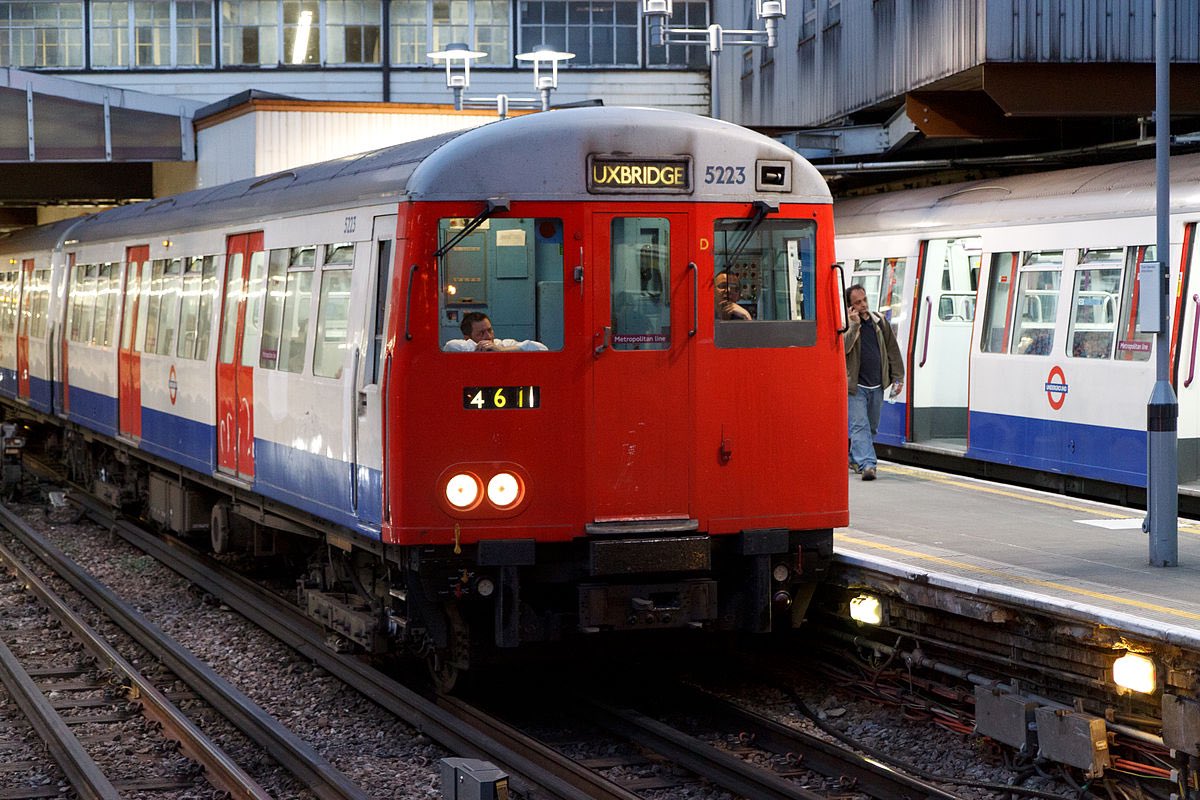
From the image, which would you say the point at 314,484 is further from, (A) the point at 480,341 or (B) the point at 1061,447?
(B) the point at 1061,447

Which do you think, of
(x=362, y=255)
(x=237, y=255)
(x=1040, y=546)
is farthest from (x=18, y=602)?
(x=1040, y=546)

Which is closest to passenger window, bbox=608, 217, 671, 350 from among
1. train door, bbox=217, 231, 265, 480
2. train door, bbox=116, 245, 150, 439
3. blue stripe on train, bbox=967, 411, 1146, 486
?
train door, bbox=217, 231, 265, 480

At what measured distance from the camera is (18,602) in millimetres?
13672

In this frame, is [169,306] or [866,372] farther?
[866,372]

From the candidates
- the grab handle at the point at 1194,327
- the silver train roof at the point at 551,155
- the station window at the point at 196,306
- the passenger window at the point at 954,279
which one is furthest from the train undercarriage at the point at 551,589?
the passenger window at the point at 954,279

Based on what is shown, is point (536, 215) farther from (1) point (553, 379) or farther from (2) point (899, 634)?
(2) point (899, 634)

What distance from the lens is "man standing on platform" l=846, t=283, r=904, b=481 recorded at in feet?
47.4

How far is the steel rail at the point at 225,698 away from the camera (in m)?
8.22

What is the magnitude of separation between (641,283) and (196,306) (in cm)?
493

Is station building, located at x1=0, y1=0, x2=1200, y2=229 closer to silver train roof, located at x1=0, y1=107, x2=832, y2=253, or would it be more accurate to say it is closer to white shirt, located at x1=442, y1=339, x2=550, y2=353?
silver train roof, located at x1=0, y1=107, x2=832, y2=253

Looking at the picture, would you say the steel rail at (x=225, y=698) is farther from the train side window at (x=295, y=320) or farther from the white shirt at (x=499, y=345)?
the white shirt at (x=499, y=345)

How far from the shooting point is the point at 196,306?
12.9 metres

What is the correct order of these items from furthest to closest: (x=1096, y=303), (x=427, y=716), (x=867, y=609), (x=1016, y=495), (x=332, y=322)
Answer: (x=1096, y=303), (x=1016, y=495), (x=867, y=609), (x=332, y=322), (x=427, y=716)

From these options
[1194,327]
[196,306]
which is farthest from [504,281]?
[1194,327]
